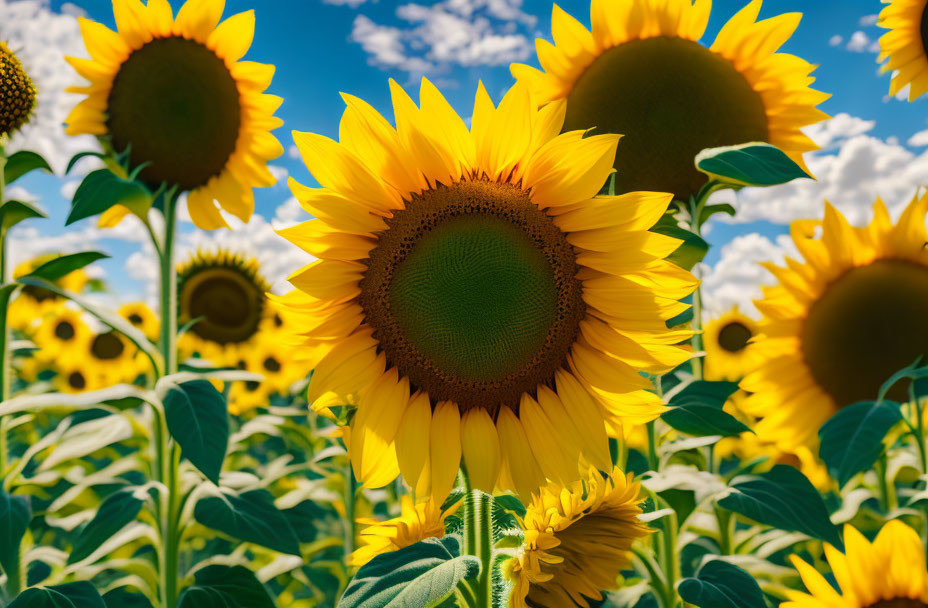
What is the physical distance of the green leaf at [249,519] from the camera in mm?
1989

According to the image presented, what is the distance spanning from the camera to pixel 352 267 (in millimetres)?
1218

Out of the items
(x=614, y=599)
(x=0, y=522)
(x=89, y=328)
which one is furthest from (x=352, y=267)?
(x=89, y=328)

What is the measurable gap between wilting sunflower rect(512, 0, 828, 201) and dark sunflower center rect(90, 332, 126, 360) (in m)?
5.50

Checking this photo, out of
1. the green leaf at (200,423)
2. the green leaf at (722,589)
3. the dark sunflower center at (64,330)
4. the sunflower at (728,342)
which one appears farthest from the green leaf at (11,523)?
the dark sunflower center at (64,330)

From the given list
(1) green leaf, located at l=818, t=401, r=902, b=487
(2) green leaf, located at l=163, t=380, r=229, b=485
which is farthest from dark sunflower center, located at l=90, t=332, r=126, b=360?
(1) green leaf, located at l=818, t=401, r=902, b=487

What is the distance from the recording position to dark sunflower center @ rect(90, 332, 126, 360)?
614cm

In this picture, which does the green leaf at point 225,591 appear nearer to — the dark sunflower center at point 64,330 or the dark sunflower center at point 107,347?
the dark sunflower center at point 107,347

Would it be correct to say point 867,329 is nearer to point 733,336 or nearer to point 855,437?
point 855,437

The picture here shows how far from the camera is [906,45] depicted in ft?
9.20

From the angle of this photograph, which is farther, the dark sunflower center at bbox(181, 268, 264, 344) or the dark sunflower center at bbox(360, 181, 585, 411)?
the dark sunflower center at bbox(181, 268, 264, 344)

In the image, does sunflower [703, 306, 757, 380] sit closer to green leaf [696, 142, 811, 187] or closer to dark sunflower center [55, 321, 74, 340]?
green leaf [696, 142, 811, 187]

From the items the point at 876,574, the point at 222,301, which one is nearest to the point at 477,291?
the point at 876,574

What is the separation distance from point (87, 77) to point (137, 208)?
2.67ft

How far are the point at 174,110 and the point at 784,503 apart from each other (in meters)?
2.32
